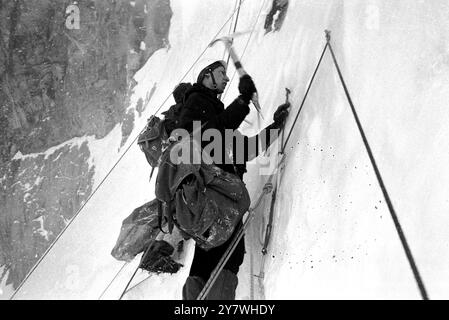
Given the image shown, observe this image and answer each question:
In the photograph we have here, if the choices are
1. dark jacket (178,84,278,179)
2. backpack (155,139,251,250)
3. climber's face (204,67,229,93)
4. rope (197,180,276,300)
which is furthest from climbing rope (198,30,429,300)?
climber's face (204,67,229,93)

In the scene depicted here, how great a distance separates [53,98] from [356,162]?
14.3 metres

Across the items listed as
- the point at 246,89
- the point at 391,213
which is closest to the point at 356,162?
the point at 391,213

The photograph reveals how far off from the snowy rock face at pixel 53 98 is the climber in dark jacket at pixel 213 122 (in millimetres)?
9215

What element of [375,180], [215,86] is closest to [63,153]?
[215,86]

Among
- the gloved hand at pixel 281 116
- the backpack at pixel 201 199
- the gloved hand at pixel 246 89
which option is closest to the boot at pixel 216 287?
the backpack at pixel 201 199

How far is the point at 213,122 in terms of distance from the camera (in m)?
2.55

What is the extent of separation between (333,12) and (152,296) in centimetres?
284

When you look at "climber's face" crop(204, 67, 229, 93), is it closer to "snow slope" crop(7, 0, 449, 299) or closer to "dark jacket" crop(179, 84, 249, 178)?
"dark jacket" crop(179, 84, 249, 178)

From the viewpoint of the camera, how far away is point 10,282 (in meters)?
13.1

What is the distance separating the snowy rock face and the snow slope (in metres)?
8.64

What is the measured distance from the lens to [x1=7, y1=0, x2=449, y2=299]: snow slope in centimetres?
187

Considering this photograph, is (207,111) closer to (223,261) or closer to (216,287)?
(223,261)

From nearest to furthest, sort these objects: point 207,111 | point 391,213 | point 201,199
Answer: point 391,213
point 201,199
point 207,111

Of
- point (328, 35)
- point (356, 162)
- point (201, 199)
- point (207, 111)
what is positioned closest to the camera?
point (201, 199)
